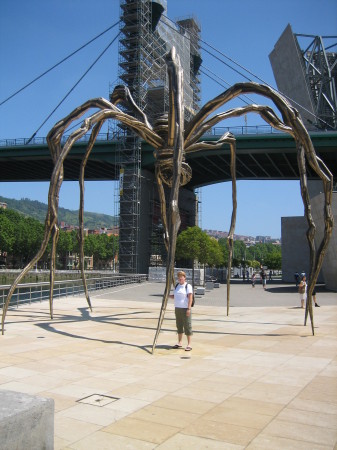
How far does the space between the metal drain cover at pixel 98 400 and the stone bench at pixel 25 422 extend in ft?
5.60

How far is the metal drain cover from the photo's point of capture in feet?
14.9

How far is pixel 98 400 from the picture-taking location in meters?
4.66

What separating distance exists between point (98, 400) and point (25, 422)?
216 cm

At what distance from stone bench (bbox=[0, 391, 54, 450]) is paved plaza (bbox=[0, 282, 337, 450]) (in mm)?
768

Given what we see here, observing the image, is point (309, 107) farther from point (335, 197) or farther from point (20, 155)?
point (20, 155)

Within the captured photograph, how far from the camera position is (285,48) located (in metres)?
50.9

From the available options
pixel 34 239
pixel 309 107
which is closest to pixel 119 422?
pixel 309 107

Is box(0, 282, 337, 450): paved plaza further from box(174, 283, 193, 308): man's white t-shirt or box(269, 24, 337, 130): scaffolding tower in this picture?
box(269, 24, 337, 130): scaffolding tower

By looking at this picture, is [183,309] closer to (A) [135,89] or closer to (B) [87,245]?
(A) [135,89]

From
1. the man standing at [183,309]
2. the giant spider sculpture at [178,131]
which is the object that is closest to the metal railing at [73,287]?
the giant spider sculpture at [178,131]

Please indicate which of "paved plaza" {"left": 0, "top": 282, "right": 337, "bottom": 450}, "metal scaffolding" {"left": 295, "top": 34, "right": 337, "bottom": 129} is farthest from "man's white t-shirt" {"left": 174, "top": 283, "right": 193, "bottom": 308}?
"metal scaffolding" {"left": 295, "top": 34, "right": 337, "bottom": 129}

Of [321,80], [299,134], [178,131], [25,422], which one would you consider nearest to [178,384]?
[25,422]

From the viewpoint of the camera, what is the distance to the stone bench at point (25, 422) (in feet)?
8.21

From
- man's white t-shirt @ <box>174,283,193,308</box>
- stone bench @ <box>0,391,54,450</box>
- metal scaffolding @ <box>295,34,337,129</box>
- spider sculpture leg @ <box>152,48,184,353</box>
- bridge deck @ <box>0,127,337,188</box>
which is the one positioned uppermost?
metal scaffolding @ <box>295,34,337,129</box>
